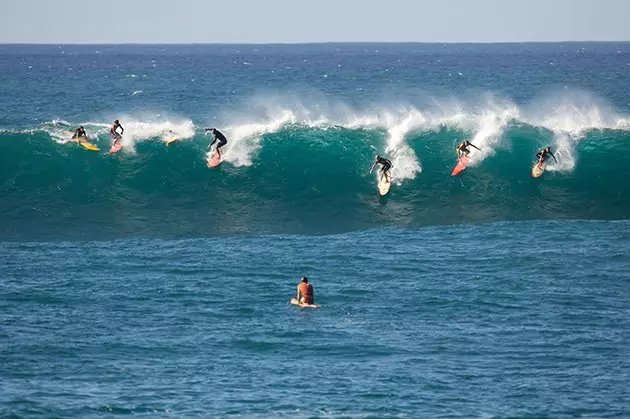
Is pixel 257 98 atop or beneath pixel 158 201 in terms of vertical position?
atop

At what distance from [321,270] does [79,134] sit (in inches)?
602

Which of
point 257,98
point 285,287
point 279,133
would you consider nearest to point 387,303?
point 285,287

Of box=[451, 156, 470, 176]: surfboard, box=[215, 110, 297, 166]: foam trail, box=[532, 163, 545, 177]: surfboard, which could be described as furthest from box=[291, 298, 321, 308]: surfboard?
box=[532, 163, 545, 177]: surfboard

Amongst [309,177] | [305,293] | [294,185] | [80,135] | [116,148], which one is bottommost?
[305,293]

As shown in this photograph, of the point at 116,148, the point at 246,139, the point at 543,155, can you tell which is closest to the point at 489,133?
the point at 543,155

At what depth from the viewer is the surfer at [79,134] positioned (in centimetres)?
3813

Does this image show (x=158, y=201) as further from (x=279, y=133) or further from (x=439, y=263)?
(x=439, y=263)

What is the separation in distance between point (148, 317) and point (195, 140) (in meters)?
17.2

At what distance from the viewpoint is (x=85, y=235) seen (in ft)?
103

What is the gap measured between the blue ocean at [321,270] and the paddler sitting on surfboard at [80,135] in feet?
0.97

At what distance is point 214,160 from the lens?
37.2m

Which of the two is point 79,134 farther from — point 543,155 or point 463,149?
point 543,155

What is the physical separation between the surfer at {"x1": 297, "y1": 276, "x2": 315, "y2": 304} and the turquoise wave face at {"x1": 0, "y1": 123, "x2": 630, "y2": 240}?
27.4 ft

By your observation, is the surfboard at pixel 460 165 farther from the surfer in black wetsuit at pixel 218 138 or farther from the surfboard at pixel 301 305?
the surfboard at pixel 301 305
